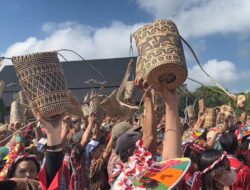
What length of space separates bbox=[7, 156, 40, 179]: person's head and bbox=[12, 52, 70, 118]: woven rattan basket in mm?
474

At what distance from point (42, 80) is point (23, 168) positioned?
0.75 meters

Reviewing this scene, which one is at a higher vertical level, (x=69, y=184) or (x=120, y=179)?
(x=120, y=179)

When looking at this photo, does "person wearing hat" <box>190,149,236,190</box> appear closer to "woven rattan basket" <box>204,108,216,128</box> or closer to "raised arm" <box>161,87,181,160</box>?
"raised arm" <box>161,87,181,160</box>

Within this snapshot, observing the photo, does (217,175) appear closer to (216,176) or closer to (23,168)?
(216,176)

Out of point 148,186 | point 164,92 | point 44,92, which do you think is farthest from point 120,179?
point 44,92

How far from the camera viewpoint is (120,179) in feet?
7.63

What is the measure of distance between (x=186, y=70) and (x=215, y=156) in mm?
1521

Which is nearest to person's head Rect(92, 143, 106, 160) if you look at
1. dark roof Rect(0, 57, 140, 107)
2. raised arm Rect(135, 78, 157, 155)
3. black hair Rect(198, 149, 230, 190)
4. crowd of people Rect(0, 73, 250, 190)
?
crowd of people Rect(0, 73, 250, 190)

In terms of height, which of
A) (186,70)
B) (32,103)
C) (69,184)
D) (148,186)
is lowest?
(69,184)

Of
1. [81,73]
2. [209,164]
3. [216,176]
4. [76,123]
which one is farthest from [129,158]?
[81,73]

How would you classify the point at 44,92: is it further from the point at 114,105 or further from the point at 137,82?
the point at 114,105

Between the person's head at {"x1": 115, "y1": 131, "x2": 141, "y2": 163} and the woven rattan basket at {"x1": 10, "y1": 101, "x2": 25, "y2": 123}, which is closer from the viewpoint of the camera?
the person's head at {"x1": 115, "y1": 131, "x2": 141, "y2": 163}

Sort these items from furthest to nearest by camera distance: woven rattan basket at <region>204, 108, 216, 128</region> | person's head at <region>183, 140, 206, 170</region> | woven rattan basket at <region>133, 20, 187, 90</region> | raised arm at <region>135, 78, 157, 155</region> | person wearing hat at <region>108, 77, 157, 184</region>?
woven rattan basket at <region>204, 108, 216, 128</region> → person's head at <region>183, 140, 206, 170</region> → raised arm at <region>135, 78, 157, 155</region> → person wearing hat at <region>108, 77, 157, 184</region> → woven rattan basket at <region>133, 20, 187, 90</region>

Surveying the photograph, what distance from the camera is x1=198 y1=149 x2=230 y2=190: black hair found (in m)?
3.75
